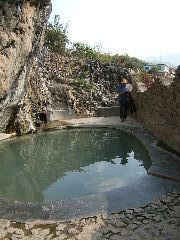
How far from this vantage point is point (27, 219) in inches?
265

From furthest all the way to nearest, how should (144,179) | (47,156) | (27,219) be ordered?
1. (47,156)
2. (144,179)
3. (27,219)

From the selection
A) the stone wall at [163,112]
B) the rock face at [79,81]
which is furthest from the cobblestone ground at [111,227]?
the rock face at [79,81]

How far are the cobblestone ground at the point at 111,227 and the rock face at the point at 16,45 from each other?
4530mm

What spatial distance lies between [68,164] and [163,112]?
367 centimetres

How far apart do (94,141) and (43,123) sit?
336cm

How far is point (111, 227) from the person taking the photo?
251 inches

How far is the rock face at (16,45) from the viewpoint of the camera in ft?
30.7

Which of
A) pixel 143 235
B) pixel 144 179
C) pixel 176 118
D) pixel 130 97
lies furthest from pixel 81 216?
pixel 130 97

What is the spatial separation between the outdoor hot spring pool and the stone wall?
33.6 inches

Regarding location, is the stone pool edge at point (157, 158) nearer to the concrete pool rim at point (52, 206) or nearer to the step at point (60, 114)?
the concrete pool rim at point (52, 206)

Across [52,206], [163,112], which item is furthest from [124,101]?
[52,206]

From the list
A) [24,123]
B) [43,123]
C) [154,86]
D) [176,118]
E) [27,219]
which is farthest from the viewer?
[43,123]

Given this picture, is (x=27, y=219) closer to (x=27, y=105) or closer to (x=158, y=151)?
(x=158, y=151)

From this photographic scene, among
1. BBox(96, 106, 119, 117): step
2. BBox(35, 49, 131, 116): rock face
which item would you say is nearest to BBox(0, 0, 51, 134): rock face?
BBox(35, 49, 131, 116): rock face
